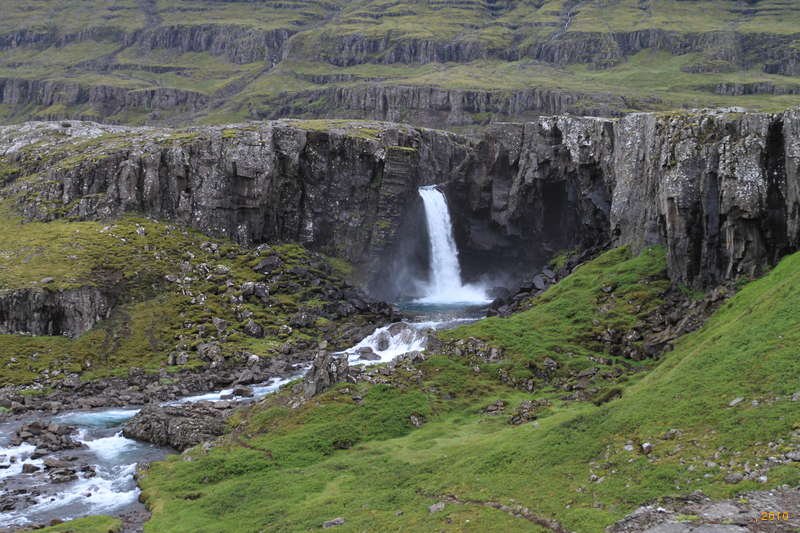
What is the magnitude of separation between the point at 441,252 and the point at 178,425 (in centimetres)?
7009

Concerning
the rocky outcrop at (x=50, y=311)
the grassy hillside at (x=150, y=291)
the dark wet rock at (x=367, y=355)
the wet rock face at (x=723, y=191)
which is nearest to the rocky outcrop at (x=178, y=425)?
the dark wet rock at (x=367, y=355)

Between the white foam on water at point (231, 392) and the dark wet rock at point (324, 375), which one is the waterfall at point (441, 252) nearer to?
the white foam on water at point (231, 392)

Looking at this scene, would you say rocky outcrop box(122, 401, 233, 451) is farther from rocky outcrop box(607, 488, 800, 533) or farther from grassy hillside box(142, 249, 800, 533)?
rocky outcrop box(607, 488, 800, 533)

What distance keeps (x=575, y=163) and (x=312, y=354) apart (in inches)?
1844

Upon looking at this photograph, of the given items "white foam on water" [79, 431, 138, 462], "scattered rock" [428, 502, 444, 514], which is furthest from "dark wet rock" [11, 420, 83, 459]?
"scattered rock" [428, 502, 444, 514]

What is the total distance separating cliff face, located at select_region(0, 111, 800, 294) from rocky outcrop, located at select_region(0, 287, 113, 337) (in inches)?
900

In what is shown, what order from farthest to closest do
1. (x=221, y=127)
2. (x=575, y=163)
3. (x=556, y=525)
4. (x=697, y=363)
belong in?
(x=221, y=127) → (x=575, y=163) → (x=697, y=363) → (x=556, y=525)

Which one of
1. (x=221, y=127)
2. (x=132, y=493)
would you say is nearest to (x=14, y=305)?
(x=132, y=493)

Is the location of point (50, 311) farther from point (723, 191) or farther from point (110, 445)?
point (723, 191)

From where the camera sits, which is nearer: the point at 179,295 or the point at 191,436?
the point at 191,436

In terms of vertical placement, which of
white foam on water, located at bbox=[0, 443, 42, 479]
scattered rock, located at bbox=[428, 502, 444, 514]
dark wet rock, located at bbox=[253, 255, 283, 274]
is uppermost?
dark wet rock, located at bbox=[253, 255, 283, 274]

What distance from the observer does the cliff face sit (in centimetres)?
9650

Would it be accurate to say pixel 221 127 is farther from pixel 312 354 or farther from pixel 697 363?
pixel 697 363

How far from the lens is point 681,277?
62.8 m
